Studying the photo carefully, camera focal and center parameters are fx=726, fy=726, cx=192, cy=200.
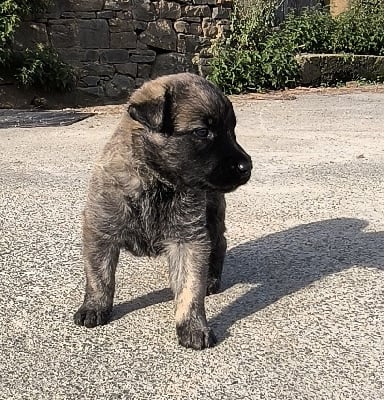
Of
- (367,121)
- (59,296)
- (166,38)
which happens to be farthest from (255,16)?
(59,296)

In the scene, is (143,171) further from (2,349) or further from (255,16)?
(255,16)

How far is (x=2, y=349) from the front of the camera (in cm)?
293

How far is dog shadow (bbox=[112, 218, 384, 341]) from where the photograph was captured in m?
3.39

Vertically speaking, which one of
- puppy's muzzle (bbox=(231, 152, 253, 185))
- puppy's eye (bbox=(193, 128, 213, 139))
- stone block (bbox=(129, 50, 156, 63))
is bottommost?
stone block (bbox=(129, 50, 156, 63))

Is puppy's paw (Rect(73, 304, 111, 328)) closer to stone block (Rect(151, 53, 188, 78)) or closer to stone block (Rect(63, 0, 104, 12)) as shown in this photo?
stone block (Rect(63, 0, 104, 12))

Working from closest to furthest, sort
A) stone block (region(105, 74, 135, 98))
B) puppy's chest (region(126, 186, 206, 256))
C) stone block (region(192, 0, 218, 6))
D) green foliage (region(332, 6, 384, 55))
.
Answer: puppy's chest (region(126, 186, 206, 256)) < stone block (region(105, 74, 135, 98)) < stone block (region(192, 0, 218, 6)) < green foliage (region(332, 6, 384, 55))

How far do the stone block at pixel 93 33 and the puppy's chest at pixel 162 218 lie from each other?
8.93 m

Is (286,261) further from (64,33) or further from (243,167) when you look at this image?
(64,33)

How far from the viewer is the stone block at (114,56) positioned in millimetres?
11691

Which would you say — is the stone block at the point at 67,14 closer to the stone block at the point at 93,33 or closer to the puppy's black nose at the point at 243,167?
the stone block at the point at 93,33

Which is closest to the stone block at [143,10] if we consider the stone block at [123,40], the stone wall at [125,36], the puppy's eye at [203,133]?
the stone wall at [125,36]

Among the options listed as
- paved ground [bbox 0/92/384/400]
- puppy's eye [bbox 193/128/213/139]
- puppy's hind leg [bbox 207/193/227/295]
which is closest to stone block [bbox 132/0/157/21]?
paved ground [bbox 0/92/384/400]

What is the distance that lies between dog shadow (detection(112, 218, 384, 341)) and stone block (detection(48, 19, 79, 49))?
7704 mm

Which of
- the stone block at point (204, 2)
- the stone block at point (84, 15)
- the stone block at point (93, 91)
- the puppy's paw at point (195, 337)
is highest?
the puppy's paw at point (195, 337)
